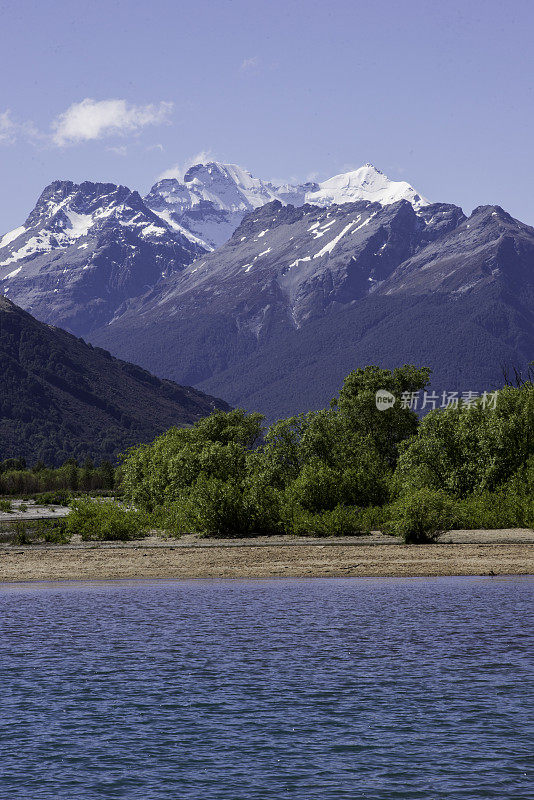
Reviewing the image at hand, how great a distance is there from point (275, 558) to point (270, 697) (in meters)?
24.4

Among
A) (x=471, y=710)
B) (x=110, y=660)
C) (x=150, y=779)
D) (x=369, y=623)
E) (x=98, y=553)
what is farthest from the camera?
(x=98, y=553)

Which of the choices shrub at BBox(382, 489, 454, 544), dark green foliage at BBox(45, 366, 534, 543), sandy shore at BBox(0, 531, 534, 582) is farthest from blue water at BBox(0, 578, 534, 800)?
dark green foliage at BBox(45, 366, 534, 543)

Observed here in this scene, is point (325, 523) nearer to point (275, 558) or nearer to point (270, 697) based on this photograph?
point (275, 558)

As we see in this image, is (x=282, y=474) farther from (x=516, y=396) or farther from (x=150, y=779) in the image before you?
(x=150, y=779)

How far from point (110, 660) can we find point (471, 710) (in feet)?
29.2

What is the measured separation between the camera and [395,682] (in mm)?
19250

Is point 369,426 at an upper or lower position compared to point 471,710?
upper

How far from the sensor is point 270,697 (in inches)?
725

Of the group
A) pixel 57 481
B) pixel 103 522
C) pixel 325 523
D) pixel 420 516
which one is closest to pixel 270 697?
pixel 420 516

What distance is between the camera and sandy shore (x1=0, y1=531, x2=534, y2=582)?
3841 cm

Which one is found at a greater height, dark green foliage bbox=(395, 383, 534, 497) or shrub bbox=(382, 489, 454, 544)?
dark green foliage bbox=(395, 383, 534, 497)

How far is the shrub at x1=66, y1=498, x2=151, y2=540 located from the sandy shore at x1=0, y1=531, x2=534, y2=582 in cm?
176

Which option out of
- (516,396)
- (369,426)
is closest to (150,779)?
(516,396)

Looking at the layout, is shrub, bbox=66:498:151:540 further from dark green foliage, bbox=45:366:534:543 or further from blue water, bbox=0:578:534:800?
blue water, bbox=0:578:534:800
